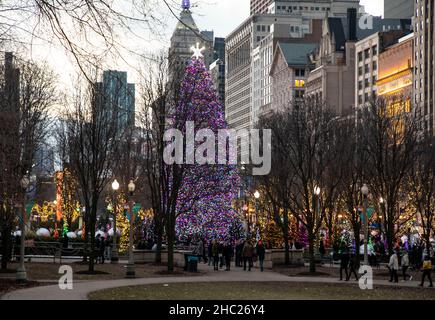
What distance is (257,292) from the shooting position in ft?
99.6

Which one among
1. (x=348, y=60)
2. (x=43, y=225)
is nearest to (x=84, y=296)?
(x=43, y=225)

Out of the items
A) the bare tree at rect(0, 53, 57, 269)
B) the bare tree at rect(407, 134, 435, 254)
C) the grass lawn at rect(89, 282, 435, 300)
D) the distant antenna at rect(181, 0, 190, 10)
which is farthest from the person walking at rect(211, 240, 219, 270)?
the distant antenna at rect(181, 0, 190, 10)

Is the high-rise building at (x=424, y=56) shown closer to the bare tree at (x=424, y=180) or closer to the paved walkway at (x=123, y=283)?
the bare tree at (x=424, y=180)

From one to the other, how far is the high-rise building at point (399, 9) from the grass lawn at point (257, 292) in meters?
153

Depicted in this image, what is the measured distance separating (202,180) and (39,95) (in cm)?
1333

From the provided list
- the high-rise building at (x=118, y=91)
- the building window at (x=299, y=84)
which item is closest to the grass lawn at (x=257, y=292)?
the high-rise building at (x=118, y=91)

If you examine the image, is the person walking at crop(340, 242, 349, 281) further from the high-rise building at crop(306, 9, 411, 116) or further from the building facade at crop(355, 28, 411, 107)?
the high-rise building at crop(306, 9, 411, 116)

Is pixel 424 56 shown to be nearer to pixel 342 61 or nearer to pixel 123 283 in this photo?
pixel 342 61

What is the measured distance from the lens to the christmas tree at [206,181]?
5200 centimetres

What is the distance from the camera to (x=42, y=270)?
41125 millimetres

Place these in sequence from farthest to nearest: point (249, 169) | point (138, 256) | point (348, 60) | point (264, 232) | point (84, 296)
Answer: point (348, 60) → point (249, 169) → point (264, 232) → point (138, 256) → point (84, 296)

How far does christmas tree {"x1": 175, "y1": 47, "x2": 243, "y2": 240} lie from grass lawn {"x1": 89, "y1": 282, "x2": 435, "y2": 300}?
50.1 ft

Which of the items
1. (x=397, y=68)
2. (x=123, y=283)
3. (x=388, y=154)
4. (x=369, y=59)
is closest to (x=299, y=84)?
(x=369, y=59)
